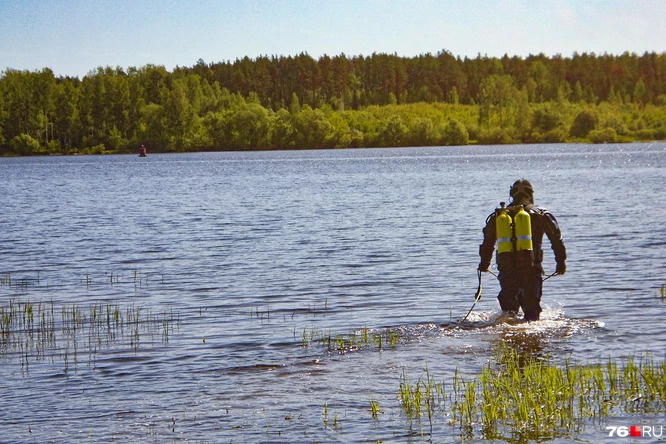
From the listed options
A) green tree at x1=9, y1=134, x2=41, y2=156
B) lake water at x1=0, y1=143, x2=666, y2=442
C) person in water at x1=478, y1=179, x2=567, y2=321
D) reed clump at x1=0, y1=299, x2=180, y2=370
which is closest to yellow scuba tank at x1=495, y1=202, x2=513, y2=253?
person in water at x1=478, y1=179, x2=567, y2=321

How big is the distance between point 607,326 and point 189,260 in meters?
15.7

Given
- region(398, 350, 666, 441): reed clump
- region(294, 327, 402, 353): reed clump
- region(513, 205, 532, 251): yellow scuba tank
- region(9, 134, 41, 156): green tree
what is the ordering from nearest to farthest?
region(398, 350, 666, 441): reed clump < region(513, 205, 532, 251): yellow scuba tank < region(294, 327, 402, 353): reed clump < region(9, 134, 41, 156): green tree

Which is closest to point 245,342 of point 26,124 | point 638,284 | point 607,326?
point 607,326

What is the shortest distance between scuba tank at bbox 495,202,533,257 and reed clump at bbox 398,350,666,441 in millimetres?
2394

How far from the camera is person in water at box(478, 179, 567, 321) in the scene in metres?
14.2

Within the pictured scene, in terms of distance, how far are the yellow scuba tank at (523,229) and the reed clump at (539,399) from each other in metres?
2.38

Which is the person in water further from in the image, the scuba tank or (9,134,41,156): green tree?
(9,134,41,156): green tree

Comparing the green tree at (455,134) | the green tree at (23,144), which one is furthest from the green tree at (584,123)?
the green tree at (23,144)

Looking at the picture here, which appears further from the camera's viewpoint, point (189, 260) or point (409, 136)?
point (409, 136)

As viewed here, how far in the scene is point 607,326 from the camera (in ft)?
52.2

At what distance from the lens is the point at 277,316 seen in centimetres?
1847

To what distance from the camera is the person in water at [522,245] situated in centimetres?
1423

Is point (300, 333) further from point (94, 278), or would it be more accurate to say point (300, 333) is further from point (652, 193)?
point (652, 193)

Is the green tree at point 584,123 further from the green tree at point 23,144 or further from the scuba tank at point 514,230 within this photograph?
the scuba tank at point 514,230
